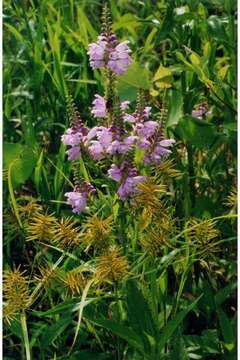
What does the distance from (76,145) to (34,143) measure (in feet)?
1.39

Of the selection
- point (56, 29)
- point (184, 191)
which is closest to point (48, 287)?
point (184, 191)

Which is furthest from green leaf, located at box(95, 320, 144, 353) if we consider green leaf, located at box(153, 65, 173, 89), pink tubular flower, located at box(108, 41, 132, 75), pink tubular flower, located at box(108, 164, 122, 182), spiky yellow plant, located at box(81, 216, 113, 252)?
green leaf, located at box(153, 65, 173, 89)

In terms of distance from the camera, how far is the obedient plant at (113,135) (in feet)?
4.04

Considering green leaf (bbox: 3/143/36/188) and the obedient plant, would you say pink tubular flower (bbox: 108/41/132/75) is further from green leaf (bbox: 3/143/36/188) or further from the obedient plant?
green leaf (bbox: 3/143/36/188)

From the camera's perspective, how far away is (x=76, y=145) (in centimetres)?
128

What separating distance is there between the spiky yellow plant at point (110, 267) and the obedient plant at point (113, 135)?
107 millimetres

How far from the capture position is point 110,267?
3.91 feet

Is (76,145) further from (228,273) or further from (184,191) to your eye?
(228,273)

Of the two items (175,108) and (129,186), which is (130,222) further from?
(175,108)

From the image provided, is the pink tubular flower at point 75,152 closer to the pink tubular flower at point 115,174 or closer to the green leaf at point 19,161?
the pink tubular flower at point 115,174

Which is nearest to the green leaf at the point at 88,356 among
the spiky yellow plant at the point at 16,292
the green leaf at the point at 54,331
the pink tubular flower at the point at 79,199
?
the green leaf at the point at 54,331

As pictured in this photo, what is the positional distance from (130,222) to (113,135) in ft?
0.64

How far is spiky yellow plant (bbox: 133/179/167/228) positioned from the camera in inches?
47.9

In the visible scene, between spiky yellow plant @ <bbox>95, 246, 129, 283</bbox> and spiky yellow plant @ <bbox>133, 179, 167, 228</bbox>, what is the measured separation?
8cm
